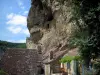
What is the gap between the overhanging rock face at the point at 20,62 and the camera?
42.5 m

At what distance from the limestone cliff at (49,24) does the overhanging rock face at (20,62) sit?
3.63 meters

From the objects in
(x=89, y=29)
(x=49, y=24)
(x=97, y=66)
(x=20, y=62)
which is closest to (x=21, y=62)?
(x=20, y=62)

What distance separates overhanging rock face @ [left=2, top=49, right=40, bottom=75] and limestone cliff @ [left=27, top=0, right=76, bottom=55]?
3.63 metres

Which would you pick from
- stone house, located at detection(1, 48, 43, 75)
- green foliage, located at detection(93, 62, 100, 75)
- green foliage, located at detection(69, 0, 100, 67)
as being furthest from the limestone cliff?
green foliage, located at detection(93, 62, 100, 75)

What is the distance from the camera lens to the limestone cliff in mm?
41350

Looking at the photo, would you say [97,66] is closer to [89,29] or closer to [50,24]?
[89,29]

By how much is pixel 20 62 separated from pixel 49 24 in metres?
9.69

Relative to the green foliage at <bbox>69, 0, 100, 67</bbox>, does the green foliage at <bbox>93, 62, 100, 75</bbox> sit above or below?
below

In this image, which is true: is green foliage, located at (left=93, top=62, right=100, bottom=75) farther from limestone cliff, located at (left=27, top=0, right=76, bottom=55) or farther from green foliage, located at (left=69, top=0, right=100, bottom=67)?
limestone cliff, located at (left=27, top=0, right=76, bottom=55)

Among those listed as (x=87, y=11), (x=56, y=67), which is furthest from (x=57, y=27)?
(x=87, y=11)

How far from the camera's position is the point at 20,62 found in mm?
44594

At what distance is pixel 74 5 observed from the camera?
74.0 ft

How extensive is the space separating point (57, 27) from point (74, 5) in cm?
2242

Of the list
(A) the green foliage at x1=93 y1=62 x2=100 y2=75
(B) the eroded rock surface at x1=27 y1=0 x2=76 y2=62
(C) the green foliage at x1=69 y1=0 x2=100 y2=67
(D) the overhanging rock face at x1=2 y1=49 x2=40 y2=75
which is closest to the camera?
(A) the green foliage at x1=93 y1=62 x2=100 y2=75
